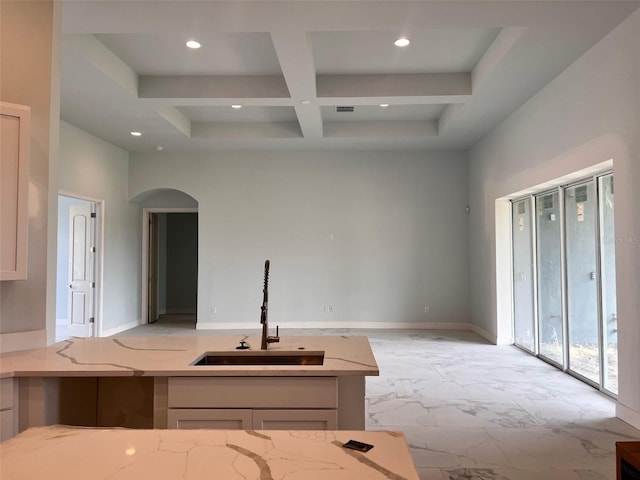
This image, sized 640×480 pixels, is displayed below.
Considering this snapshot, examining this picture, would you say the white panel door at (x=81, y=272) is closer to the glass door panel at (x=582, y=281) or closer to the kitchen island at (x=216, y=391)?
the kitchen island at (x=216, y=391)

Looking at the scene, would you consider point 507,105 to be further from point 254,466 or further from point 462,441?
point 254,466

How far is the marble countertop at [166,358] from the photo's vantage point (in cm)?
194

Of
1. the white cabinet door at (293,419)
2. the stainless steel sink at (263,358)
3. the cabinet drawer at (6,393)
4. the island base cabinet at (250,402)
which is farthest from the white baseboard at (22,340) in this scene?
the white cabinet door at (293,419)

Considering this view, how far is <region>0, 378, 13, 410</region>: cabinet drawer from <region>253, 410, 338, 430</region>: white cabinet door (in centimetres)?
111

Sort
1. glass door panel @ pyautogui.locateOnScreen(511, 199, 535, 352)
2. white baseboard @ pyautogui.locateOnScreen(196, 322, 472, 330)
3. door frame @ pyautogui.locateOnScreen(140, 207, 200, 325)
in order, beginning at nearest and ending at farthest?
glass door panel @ pyautogui.locateOnScreen(511, 199, 535, 352)
white baseboard @ pyautogui.locateOnScreen(196, 322, 472, 330)
door frame @ pyautogui.locateOnScreen(140, 207, 200, 325)

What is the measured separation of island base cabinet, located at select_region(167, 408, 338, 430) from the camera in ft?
6.39

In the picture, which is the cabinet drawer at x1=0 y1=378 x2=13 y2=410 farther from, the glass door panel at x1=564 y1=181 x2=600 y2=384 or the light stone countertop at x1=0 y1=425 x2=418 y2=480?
the glass door panel at x1=564 y1=181 x2=600 y2=384

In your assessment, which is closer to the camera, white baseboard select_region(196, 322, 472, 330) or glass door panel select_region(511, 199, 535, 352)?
A: glass door panel select_region(511, 199, 535, 352)

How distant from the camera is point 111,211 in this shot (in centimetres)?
734

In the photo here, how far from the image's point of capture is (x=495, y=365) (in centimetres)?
523

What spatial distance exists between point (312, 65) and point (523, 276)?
4154 millimetres

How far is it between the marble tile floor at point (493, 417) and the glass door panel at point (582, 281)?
0.27 meters

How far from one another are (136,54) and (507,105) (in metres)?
4.43

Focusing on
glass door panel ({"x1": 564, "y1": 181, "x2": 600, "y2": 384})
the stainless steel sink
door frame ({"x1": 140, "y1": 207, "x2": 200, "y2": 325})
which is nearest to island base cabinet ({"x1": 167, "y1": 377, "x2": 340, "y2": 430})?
the stainless steel sink
